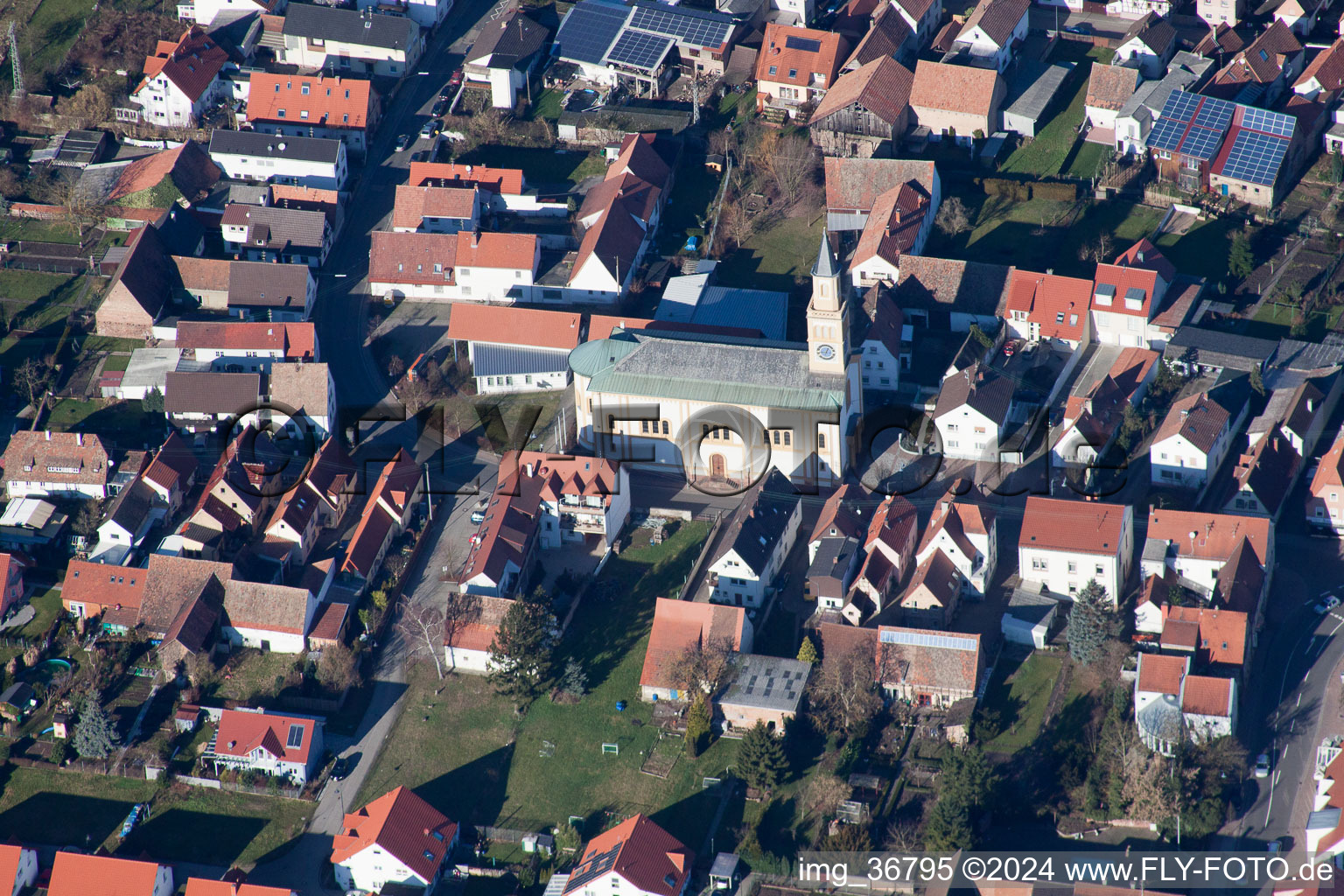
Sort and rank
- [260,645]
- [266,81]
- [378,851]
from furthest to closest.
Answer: [266,81] < [260,645] < [378,851]

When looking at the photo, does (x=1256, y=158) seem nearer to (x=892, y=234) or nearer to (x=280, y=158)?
(x=892, y=234)

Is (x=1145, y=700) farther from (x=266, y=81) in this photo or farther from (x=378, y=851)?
(x=266, y=81)

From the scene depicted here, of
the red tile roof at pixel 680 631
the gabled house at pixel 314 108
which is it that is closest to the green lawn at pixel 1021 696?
the red tile roof at pixel 680 631

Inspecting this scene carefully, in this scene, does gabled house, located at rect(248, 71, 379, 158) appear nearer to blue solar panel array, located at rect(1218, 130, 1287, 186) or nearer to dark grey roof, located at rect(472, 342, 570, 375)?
dark grey roof, located at rect(472, 342, 570, 375)

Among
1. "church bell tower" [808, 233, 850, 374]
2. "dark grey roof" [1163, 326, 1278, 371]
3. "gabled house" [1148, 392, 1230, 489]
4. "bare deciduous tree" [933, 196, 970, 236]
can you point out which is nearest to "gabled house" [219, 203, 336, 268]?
"church bell tower" [808, 233, 850, 374]

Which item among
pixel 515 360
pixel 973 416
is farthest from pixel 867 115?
pixel 515 360

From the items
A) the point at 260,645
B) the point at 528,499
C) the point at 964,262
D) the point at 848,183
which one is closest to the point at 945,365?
the point at 964,262
